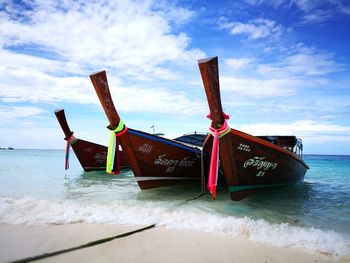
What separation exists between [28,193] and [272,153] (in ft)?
22.6

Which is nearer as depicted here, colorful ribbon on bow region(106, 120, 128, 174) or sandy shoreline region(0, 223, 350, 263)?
sandy shoreline region(0, 223, 350, 263)

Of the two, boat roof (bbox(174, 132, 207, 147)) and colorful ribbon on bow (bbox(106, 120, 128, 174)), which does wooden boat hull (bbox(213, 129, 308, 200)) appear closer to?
colorful ribbon on bow (bbox(106, 120, 128, 174))

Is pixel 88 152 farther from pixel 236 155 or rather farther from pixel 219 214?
pixel 219 214

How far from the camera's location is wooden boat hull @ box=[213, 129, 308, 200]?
5344mm

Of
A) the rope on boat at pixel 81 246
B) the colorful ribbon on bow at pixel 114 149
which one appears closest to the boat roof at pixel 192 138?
the colorful ribbon on bow at pixel 114 149

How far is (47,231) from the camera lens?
10.9ft

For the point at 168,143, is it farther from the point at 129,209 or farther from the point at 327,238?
the point at 327,238

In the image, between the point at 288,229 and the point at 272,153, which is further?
the point at 272,153

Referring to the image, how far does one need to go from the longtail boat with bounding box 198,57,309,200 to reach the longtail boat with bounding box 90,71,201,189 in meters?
1.08

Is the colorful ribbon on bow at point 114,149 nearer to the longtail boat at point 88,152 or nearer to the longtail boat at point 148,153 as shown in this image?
the longtail boat at point 148,153

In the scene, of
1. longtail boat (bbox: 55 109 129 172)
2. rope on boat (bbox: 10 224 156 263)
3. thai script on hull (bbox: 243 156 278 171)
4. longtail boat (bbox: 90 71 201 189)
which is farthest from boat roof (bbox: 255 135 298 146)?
longtail boat (bbox: 55 109 129 172)

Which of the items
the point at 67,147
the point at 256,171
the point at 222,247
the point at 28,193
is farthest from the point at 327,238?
the point at 67,147

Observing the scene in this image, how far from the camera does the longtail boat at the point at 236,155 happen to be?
14.9 ft

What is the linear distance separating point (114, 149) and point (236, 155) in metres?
2.96
